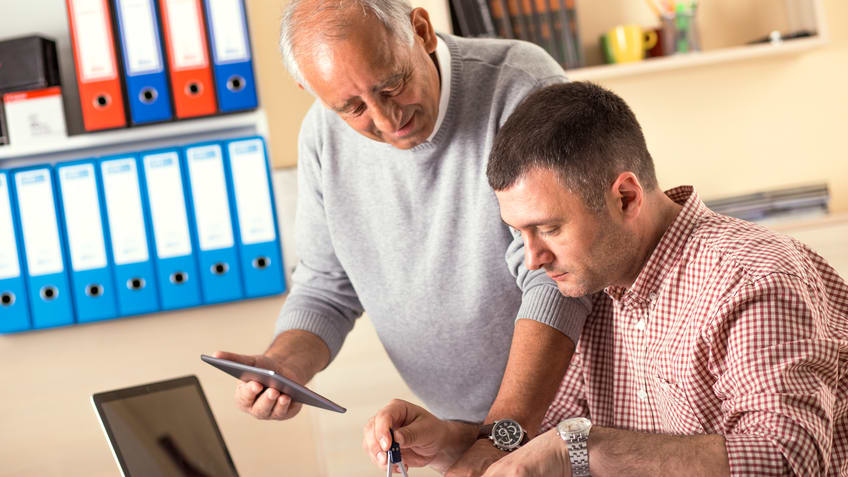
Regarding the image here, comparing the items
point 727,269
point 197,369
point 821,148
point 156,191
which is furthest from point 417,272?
point 821,148

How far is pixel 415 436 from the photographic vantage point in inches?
42.9

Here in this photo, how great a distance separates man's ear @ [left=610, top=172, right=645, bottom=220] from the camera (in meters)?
1.13

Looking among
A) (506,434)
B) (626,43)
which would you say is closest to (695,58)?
(626,43)

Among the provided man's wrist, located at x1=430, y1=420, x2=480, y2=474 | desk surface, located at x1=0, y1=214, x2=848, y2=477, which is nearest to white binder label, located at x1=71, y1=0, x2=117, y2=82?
desk surface, located at x1=0, y1=214, x2=848, y2=477

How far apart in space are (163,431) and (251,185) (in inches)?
36.6

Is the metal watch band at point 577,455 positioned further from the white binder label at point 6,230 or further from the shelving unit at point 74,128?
the white binder label at point 6,230

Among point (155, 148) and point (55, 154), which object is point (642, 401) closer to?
point (155, 148)

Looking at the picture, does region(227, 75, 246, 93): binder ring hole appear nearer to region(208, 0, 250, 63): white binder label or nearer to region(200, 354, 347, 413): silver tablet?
region(208, 0, 250, 63): white binder label

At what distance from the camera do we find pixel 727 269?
105 centimetres

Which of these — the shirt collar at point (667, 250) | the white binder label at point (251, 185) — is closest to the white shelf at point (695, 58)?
the white binder label at point (251, 185)

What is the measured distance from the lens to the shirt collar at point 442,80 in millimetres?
1376

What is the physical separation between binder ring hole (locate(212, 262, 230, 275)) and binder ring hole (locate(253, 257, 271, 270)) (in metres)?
0.07

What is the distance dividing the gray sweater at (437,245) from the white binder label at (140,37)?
823 mm

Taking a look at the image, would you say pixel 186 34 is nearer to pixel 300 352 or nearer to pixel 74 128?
pixel 74 128
